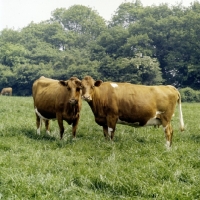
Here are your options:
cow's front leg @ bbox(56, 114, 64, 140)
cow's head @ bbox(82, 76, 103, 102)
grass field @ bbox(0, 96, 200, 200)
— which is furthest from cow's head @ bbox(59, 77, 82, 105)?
grass field @ bbox(0, 96, 200, 200)

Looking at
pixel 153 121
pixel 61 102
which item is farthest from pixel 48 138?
pixel 153 121

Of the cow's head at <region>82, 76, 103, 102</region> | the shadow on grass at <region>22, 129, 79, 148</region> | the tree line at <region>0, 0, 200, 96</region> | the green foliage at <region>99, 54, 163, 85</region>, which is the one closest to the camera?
the shadow on grass at <region>22, 129, 79, 148</region>

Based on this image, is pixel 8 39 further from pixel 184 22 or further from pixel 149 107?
pixel 149 107

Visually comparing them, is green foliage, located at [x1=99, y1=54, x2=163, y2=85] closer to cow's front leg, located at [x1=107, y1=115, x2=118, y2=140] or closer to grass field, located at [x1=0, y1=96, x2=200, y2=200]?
cow's front leg, located at [x1=107, y1=115, x2=118, y2=140]

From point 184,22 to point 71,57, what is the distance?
1776 cm

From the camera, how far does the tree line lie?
37.9 metres

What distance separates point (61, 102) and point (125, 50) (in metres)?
35.9

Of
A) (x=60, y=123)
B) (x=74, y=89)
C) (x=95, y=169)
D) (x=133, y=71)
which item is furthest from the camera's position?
(x=133, y=71)

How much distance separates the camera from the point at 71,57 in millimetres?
40688

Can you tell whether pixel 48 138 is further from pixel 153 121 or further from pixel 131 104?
pixel 153 121

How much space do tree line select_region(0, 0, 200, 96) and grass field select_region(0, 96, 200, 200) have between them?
94.3ft

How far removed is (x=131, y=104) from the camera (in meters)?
8.52

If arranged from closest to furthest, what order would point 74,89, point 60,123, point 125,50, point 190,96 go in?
point 74,89, point 60,123, point 190,96, point 125,50

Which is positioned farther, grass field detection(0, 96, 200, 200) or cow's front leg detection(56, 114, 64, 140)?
cow's front leg detection(56, 114, 64, 140)
